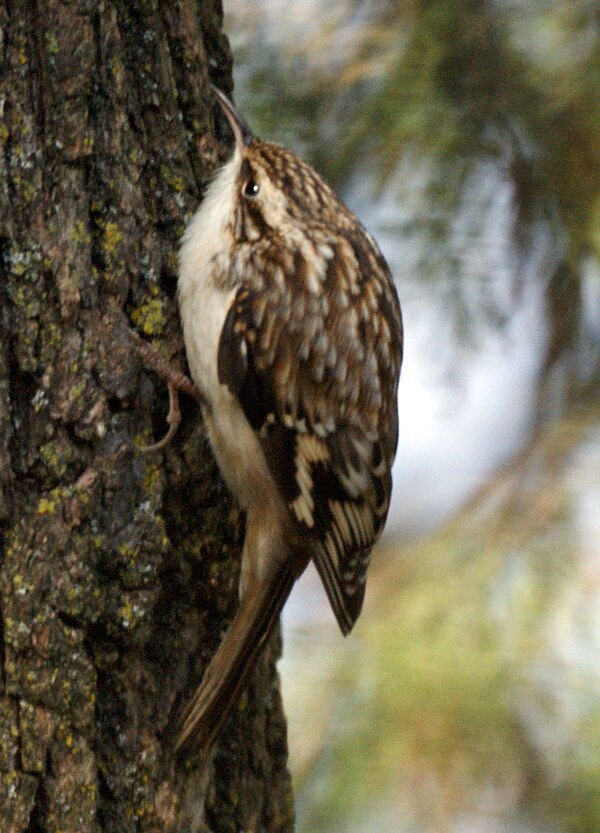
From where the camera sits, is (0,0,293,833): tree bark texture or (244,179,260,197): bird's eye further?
(244,179,260,197): bird's eye

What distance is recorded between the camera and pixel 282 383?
2078 millimetres

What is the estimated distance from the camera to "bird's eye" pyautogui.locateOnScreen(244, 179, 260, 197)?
2158 mm

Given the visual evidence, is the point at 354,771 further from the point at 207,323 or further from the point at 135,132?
the point at 135,132

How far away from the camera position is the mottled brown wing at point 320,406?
2.05 metres

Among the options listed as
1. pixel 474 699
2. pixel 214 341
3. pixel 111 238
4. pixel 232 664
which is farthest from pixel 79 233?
pixel 474 699

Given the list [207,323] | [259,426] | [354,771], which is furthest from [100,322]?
[354,771]

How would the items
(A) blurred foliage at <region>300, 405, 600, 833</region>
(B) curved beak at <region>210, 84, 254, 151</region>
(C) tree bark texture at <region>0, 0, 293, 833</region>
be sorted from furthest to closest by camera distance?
(A) blurred foliage at <region>300, 405, 600, 833</region>
(B) curved beak at <region>210, 84, 254, 151</region>
(C) tree bark texture at <region>0, 0, 293, 833</region>

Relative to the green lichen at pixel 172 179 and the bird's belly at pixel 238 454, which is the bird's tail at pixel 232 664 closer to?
the bird's belly at pixel 238 454

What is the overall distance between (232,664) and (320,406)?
44 centimetres

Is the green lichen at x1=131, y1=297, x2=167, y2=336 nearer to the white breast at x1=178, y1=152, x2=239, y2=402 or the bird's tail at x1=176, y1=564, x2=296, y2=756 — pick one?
the white breast at x1=178, y1=152, x2=239, y2=402

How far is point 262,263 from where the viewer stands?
2.14 meters

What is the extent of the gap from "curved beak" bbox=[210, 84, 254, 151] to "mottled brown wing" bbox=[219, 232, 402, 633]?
210 mm

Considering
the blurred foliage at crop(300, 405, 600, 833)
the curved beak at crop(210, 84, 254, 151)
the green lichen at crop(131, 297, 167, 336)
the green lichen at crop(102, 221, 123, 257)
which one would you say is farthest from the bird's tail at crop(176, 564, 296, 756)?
the blurred foliage at crop(300, 405, 600, 833)

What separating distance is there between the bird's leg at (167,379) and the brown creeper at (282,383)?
0.05 m
